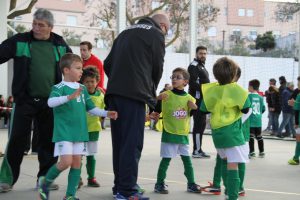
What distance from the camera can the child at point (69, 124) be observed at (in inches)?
218

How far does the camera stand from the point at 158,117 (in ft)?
22.2

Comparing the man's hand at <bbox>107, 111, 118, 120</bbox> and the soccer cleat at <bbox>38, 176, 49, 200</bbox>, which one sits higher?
the man's hand at <bbox>107, 111, 118, 120</bbox>

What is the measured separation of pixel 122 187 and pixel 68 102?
1025 millimetres

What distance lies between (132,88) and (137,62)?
0.90 feet

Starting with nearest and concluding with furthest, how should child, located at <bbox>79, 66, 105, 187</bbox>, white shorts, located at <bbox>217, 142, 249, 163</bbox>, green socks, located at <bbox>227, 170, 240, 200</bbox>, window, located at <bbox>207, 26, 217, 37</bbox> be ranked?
green socks, located at <bbox>227, 170, 240, 200</bbox>
white shorts, located at <bbox>217, 142, 249, 163</bbox>
child, located at <bbox>79, 66, 105, 187</bbox>
window, located at <bbox>207, 26, 217, 37</bbox>

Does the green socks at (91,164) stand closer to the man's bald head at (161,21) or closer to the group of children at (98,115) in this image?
the group of children at (98,115)

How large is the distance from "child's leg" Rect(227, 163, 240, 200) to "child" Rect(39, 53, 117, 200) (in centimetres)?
131

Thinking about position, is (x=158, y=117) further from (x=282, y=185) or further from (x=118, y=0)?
(x=118, y=0)

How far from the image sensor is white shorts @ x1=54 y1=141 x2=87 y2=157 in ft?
18.1

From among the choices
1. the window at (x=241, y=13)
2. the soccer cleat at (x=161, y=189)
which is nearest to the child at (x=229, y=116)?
the soccer cleat at (x=161, y=189)

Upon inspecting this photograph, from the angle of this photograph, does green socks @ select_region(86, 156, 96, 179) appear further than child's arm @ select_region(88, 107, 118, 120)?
Yes

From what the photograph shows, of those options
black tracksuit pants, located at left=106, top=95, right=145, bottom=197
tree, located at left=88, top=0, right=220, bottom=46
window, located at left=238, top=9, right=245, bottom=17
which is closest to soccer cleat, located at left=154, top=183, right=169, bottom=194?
black tracksuit pants, located at left=106, top=95, right=145, bottom=197

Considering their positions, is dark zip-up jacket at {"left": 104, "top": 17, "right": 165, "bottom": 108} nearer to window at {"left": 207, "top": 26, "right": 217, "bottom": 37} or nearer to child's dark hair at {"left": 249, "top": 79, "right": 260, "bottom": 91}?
child's dark hair at {"left": 249, "top": 79, "right": 260, "bottom": 91}

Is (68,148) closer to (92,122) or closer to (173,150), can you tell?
(92,122)
